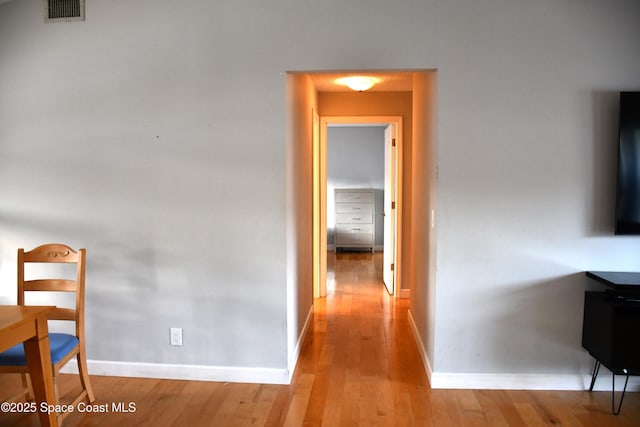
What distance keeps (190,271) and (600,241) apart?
8.54 feet

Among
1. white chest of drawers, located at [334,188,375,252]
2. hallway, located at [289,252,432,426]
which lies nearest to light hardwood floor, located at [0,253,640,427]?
hallway, located at [289,252,432,426]

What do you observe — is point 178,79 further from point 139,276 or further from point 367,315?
point 367,315

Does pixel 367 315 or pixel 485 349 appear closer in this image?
pixel 485 349

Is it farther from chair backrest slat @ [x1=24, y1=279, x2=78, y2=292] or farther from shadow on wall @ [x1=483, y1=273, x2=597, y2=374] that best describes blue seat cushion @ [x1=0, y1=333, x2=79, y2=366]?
shadow on wall @ [x1=483, y1=273, x2=597, y2=374]

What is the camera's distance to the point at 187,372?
2.94 metres

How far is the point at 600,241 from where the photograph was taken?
2717 mm

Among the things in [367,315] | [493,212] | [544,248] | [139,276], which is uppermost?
[493,212]

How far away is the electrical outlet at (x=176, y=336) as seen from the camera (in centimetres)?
293

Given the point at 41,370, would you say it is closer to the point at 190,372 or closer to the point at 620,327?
the point at 190,372

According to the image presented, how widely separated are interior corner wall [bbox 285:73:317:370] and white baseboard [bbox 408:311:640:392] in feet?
3.43

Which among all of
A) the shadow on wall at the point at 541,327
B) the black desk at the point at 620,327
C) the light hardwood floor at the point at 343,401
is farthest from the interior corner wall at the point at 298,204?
the black desk at the point at 620,327

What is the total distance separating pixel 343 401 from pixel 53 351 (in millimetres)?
1621

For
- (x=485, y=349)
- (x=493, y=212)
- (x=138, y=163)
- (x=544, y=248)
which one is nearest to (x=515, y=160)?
(x=493, y=212)

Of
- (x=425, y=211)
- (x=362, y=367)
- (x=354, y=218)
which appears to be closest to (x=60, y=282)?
(x=362, y=367)
